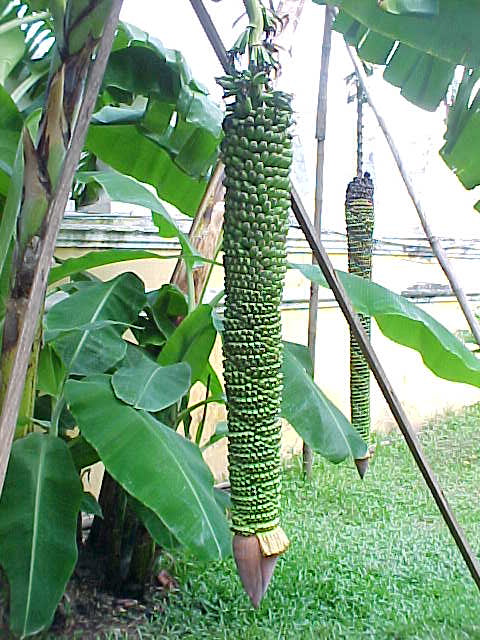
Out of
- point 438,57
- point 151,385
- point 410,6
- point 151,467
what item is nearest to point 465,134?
point 438,57

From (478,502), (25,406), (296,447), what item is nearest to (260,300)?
(25,406)

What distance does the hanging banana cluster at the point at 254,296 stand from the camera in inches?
35.7

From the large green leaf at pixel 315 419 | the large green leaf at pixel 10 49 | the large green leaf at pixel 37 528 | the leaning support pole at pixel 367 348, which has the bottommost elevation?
the large green leaf at pixel 37 528

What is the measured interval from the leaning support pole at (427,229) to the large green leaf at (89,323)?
2.52 ft

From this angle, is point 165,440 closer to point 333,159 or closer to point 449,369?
point 449,369

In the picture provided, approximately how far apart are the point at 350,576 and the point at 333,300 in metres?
1.89

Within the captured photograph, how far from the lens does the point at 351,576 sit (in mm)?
2082

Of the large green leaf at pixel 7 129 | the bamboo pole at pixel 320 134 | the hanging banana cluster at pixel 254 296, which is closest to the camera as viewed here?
the hanging banana cluster at pixel 254 296

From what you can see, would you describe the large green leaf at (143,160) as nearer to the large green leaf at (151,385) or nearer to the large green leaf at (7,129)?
the large green leaf at (7,129)

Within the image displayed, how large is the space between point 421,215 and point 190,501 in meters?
1.03

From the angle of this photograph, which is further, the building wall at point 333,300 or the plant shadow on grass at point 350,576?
the building wall at point 333,300

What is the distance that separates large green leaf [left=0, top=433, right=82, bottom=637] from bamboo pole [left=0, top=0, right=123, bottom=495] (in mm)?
571

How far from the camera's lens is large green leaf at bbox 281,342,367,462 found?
1497mm

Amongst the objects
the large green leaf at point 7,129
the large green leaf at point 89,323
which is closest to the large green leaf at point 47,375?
the large green leaf at point 89,323
